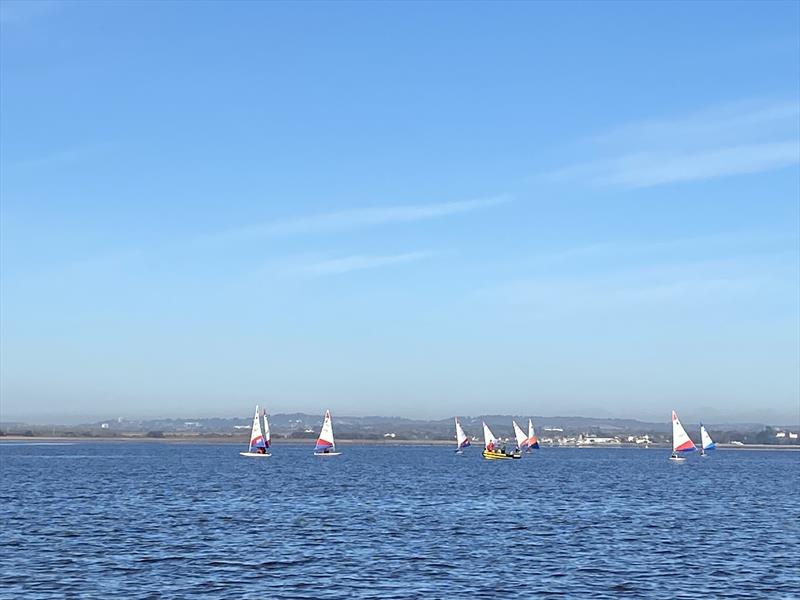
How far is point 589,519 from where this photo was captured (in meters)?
78.4

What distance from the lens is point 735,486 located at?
135875 mm

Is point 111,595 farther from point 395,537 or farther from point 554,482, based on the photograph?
point 554,482

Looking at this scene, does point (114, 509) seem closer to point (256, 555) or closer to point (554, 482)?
point (256, 555)

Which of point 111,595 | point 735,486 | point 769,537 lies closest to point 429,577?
point 111,595

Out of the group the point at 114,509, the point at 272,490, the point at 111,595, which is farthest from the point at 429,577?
the point at 272,490

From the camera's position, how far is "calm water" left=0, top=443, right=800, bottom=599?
46.5 metres

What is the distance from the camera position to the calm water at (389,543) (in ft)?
153

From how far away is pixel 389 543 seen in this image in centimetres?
6116

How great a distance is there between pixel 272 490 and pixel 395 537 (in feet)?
155

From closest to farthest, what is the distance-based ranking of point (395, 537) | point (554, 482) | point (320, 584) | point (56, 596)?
point (56, 596) → point (320, 584) → point (395, 537) → point (554, 482)

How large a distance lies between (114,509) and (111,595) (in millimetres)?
41346

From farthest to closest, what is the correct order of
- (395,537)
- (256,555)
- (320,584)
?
(395,537), (256,555), (320,584)

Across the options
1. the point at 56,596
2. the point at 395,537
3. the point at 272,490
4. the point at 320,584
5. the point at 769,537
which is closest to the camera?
the point at 56,596

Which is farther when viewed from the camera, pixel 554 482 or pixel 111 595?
pixel 554 482
